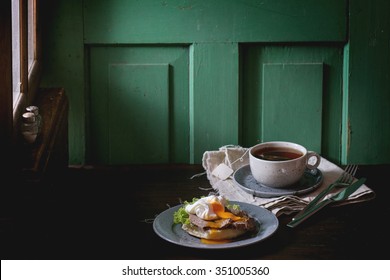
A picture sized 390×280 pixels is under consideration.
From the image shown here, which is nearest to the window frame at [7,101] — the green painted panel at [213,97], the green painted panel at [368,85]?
the green painted panel at [213,97]

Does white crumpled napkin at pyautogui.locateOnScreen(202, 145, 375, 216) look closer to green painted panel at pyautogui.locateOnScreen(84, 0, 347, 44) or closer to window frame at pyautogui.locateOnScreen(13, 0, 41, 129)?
green painted panel at pyautogui.locateOnScreen(84, 0, 347, 44)

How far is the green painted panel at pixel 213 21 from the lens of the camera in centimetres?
181

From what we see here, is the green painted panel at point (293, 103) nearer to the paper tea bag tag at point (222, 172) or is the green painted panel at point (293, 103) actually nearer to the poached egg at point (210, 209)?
the paper tea bag tag at point (222, 172)

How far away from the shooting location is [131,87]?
1.86 meters

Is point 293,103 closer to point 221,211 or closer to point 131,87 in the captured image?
point 131,87

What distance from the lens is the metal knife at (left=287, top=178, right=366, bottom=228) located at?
126cm

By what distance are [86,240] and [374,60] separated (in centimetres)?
113

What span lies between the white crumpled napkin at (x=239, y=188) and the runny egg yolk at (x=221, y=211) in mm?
176

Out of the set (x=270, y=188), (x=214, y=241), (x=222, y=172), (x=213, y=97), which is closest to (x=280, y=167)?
(x=270, y=188)

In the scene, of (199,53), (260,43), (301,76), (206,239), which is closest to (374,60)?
(301,76)

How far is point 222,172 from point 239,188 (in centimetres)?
11

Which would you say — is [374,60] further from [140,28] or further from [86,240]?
[86,240]

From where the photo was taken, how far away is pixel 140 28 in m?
1.82

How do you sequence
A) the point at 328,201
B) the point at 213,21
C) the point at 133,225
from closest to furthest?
the point at 133,225, the point at 328,201, the point at 213,21
